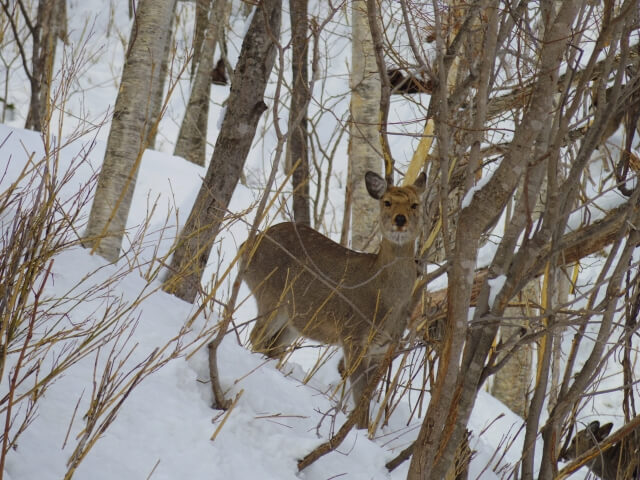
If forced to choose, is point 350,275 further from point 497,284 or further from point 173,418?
point 173,418

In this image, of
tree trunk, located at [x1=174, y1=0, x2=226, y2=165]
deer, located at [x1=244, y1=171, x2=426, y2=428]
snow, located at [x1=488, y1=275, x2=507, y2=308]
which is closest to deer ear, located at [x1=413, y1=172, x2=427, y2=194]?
deer, located at [x1=244, y1=171, x2=426, y2=428]

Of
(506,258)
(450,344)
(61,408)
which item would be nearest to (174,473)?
(61,408)

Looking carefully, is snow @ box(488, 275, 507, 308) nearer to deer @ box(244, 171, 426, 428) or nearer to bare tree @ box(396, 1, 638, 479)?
bare tree @ box(396, 1, 638, 479)

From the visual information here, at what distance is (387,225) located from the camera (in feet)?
19.4

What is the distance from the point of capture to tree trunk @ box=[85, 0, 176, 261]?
582cm

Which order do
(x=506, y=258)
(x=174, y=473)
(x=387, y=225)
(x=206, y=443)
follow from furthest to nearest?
(x=387, y=225)
(x=506, y=258)
(x=206, y=443)
(x=174, y=473)

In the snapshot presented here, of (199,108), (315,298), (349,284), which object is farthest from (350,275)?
(199,108)

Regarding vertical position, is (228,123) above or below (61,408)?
above

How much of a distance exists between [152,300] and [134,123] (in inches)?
86.8

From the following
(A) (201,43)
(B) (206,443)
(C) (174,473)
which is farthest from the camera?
(A) (201,43)

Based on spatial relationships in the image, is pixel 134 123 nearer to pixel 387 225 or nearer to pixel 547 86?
pixel 387 225

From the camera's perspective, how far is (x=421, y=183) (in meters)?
6.10

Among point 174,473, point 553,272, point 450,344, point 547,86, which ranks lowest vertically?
point 174,473

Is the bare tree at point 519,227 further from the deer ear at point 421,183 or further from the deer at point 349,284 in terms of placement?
the deer ear at point 421,183
